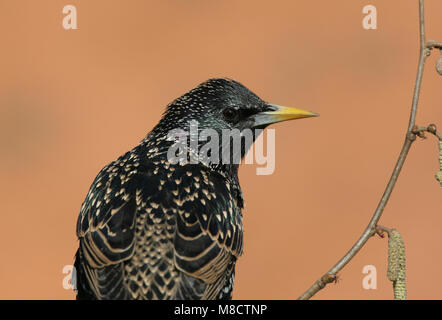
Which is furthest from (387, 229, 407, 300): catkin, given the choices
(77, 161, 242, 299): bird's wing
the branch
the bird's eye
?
the bird's eye

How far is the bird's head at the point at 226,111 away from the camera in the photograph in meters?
4.71

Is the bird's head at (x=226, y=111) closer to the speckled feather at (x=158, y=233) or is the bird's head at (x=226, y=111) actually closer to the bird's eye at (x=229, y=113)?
the bird's eye at (x=229, y=113)

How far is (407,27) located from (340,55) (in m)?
0.87

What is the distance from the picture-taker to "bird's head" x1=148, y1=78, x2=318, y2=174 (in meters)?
4.71

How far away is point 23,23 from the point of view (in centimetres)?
987

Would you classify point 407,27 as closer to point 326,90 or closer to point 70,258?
point 326,90

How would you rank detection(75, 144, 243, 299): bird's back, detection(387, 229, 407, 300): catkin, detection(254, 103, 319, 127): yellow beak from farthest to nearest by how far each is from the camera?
detection(254, 103, 319, 127): yellow beak → detection(75, 144, 243, 299): bird's back → detection(387, 229, 407, 300): catkin

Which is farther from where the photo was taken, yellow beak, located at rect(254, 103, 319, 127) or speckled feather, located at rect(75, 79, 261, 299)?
yellow beak, located at rect(254, 103, 319, 127)

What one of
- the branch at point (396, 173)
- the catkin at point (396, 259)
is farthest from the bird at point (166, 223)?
the catkin at point (396, 259)

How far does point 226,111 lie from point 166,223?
98cm

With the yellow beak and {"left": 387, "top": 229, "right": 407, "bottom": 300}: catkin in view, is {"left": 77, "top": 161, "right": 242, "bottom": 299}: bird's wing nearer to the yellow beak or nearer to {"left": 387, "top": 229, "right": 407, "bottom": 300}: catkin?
the yellow beak

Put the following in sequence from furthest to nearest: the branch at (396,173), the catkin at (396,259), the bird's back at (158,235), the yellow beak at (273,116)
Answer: the yellow beak at (273,116) → the bird's back at (158,235) → the catkin at (396,259) → the branch at (396,173)

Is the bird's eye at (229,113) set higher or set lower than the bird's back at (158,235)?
higher

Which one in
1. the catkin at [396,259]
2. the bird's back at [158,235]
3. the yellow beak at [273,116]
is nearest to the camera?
the catkin at [396,259]
